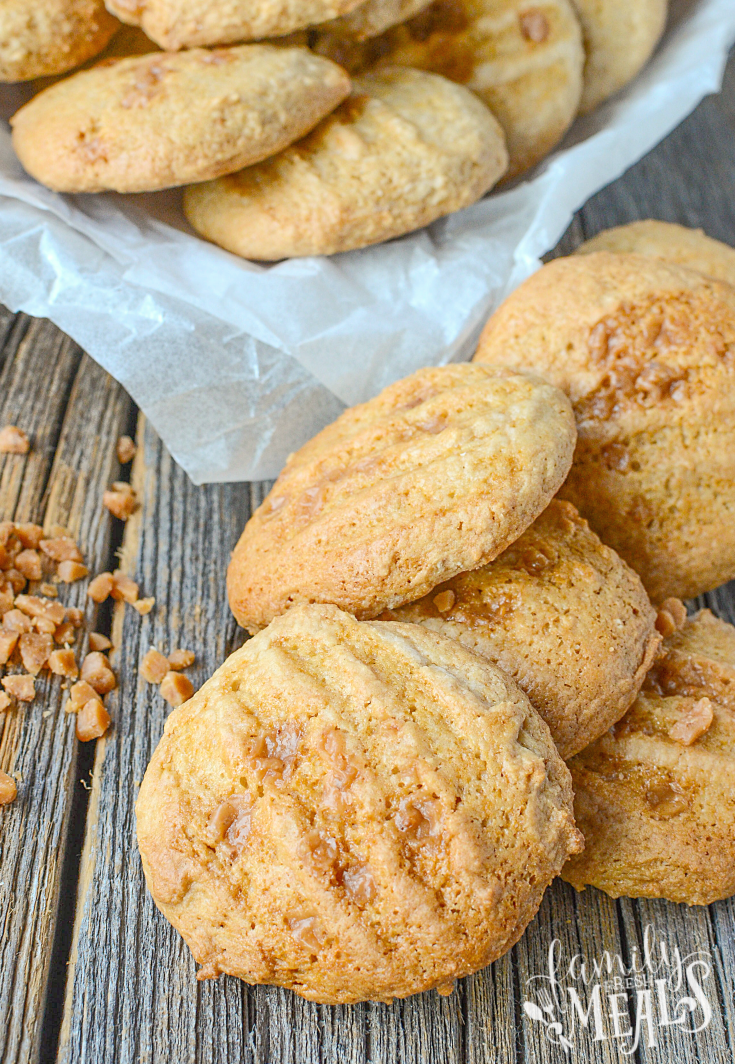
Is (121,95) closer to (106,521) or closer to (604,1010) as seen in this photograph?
(106,521)

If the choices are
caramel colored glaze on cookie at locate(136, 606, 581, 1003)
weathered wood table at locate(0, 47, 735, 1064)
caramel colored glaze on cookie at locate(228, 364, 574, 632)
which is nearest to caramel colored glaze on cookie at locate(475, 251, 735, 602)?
caramel colored glaze on cookie at locate(228, 364, 574, 632)

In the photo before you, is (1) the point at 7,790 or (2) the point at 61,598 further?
(2) the point at 61,598

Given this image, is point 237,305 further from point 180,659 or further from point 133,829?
point 133,829

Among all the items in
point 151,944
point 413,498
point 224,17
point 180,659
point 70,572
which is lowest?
point 151,944

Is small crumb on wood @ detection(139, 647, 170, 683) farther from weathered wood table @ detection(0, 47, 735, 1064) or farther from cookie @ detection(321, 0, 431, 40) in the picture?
cookie @ detection(321, 0, 431, 40)

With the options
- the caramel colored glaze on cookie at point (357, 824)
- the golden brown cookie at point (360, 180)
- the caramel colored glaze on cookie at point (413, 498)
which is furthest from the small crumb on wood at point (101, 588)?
the golden brown cookie at point (360, 180)

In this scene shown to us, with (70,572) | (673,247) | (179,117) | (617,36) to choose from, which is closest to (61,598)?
(70,572)
